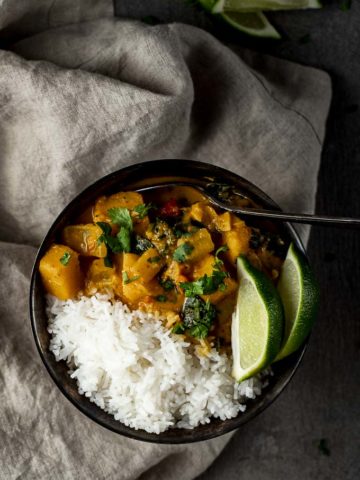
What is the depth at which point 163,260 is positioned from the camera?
2.71 metres

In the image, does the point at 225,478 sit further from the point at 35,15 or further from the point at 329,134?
the point at 35,15

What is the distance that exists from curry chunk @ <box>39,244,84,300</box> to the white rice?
7 centimetres

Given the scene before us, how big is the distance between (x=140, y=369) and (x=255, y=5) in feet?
6.57

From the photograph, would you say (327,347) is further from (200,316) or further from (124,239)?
(124,239)

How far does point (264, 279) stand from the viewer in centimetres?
257

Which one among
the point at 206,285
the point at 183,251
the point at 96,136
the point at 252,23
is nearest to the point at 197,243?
the point at 183,251

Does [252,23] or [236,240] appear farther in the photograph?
[252,23]

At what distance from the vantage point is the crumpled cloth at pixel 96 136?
2.96 metres

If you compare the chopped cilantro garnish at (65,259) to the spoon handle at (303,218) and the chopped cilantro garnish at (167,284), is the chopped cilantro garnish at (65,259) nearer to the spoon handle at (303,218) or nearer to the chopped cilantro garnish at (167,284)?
the chopped cilantro garnish at (167,284)

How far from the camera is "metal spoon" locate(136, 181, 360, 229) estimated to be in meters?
2.48

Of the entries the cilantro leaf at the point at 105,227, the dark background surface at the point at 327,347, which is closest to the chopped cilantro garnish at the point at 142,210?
the cilantro leaf at the point at 105,227

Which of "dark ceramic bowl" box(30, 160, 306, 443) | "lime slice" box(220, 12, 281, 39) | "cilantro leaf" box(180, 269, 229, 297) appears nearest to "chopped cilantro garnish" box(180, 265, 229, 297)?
"cilantro leaf" box(180, 269, 229, 297)

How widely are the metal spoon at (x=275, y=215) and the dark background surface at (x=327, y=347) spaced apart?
2.84ft

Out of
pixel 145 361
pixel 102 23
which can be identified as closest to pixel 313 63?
pixel 102 23
